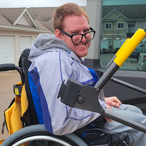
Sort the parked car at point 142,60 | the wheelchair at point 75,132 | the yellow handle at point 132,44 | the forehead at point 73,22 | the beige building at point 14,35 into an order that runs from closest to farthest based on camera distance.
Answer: the yellow handle at point 132,44, the wheelchair at point 75,132, the forehead at point 73,22, the parked car at point 142,60, the beige building at point 14,35

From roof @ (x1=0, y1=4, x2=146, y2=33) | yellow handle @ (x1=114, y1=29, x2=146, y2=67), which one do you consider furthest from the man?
roof @ (x1=0, y1=4, x2=146, y2=33)

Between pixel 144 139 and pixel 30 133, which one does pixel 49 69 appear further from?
pixel 144 139

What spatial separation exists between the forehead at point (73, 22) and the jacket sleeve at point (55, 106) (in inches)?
18.2

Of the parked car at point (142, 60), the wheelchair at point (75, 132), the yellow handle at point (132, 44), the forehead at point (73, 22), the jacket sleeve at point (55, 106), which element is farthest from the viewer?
the parked car at point (142, 60)

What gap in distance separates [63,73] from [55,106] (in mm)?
225

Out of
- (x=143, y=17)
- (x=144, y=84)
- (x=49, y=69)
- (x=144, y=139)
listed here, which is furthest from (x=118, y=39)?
(x=49, y=69)

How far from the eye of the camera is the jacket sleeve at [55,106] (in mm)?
1149

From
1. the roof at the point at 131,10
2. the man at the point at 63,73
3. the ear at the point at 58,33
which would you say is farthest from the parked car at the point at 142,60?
the ear at the point at 58,33

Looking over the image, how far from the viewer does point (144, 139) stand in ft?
4.81

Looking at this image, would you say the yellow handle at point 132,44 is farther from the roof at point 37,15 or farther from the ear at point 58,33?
the roof at point 37,15

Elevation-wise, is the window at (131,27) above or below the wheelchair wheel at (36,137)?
above

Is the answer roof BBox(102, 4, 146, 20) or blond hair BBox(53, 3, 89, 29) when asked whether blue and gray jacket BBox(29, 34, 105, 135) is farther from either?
roof BBox(102, 4, 146, 20)

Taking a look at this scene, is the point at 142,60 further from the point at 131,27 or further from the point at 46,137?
the point at 46,137

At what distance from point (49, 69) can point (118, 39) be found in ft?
7.39
